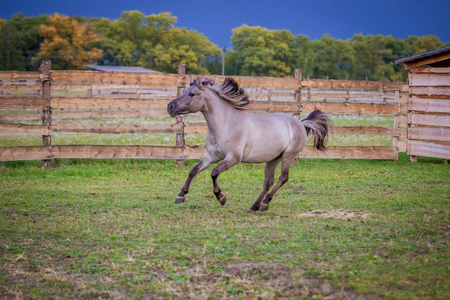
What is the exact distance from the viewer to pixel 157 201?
8.64 metres

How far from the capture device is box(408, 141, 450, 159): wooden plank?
13414 millimetres

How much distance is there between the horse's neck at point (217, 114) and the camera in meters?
7.91

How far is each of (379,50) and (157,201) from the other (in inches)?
3647

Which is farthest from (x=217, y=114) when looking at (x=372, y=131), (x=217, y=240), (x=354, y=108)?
(x=372, y=131)

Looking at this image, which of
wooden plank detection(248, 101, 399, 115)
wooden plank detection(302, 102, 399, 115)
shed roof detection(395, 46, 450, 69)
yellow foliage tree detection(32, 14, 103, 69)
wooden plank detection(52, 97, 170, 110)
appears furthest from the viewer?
yellow foliage tree detection(32, 14, 103, 69)

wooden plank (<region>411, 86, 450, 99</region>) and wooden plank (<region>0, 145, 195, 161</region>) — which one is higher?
wooden plank (<region>411, 86, 450, 99</region>)

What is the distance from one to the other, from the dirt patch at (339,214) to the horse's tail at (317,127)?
150cm

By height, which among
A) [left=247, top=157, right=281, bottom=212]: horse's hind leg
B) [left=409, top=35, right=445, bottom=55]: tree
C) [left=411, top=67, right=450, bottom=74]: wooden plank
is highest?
[left=409, top=35, right=445, bottom=55]: tree

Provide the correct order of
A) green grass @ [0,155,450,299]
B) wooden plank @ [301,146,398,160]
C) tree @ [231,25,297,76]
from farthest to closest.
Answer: tree @ [231,25,297,76] → wooden plank @ [301,146,398,160] → green grass @ [0,155,450,299]

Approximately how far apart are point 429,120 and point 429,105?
41cm

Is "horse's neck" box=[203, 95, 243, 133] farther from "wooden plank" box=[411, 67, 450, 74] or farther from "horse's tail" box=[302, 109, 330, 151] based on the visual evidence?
"wooden plank" box=[411, 67, 450, 74]

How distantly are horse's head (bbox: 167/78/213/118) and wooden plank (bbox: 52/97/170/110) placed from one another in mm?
4816

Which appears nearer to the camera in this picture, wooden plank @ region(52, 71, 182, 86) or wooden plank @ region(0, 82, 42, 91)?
wooden plank @ region(52, 71, 182, 86)

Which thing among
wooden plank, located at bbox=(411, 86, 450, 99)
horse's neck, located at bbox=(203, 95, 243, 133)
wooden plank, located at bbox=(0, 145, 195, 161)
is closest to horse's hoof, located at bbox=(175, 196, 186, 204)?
horse's neck, located at bbox=(203, 95, 243, 133)
